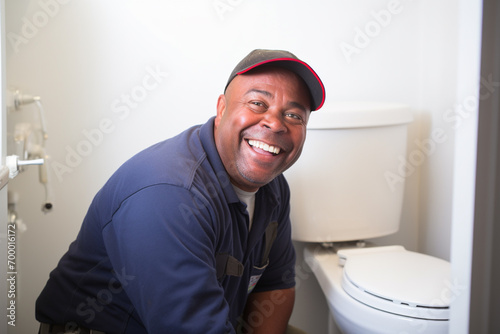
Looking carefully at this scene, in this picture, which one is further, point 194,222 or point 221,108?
point 221,108

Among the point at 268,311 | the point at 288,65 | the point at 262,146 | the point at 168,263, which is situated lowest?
the point at 268,311

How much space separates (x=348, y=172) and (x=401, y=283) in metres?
0.40

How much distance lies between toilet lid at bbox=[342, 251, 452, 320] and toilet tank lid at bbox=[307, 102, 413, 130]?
1.24ft

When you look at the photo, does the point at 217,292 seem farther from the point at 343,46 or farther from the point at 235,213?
the point at 343,46

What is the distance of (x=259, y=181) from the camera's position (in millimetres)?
1105

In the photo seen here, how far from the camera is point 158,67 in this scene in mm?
1604

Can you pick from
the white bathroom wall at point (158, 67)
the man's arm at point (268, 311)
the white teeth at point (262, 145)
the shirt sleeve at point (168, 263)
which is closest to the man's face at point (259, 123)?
the white teeth at point (262, 145)

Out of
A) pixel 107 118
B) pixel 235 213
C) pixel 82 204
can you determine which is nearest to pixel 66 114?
pixel 107 118

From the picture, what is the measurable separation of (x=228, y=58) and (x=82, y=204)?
2.07 feet

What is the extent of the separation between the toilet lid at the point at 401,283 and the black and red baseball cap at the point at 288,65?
1.57 feet

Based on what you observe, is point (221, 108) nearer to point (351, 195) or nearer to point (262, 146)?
point (262, 146)

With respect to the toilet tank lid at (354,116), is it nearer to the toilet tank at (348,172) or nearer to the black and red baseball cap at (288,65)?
the toilet tank at (348,172)

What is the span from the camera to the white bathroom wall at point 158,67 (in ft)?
5.04

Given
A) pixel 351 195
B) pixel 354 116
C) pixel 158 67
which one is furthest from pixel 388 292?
pixel 158 67
